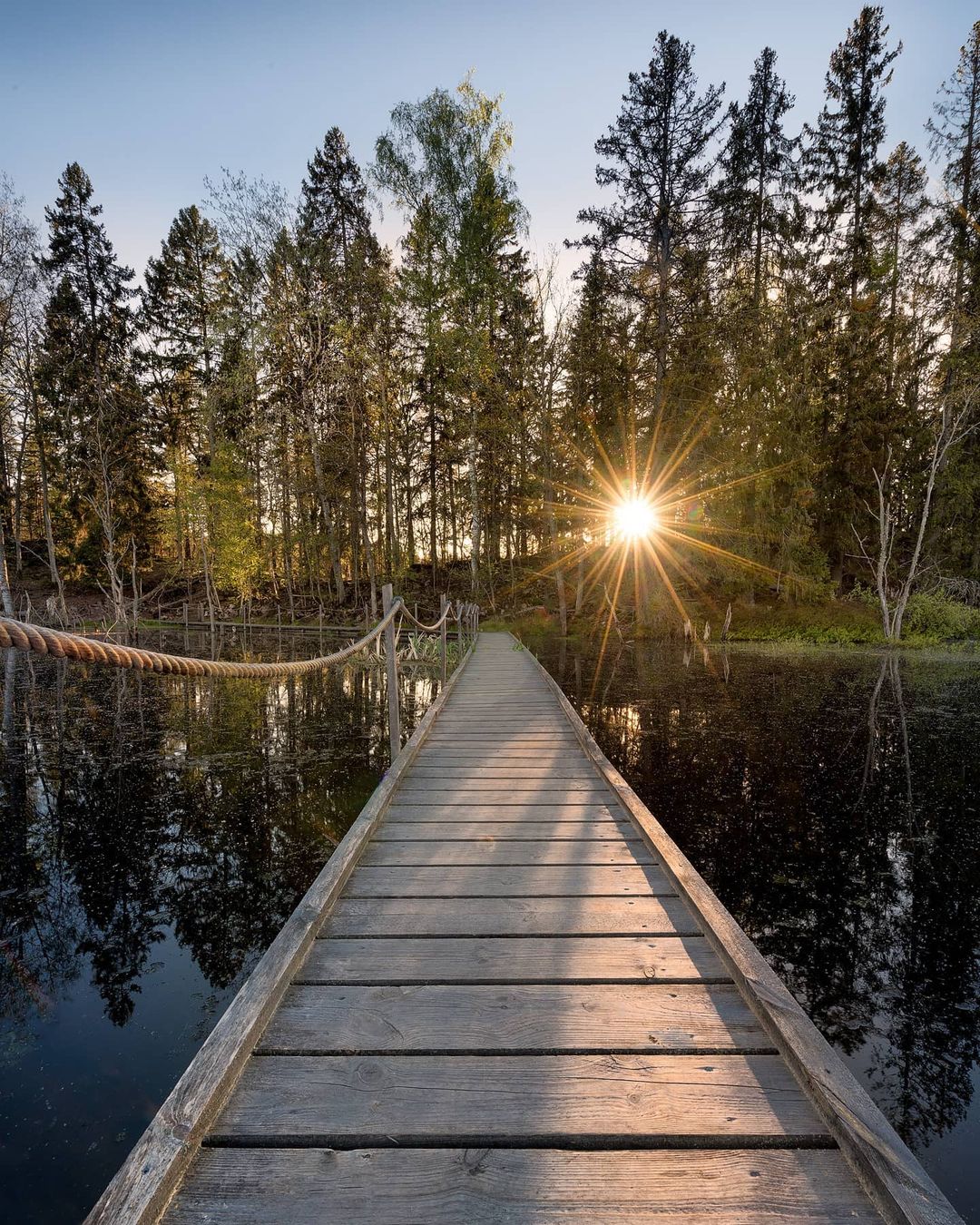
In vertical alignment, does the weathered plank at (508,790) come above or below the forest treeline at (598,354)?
below

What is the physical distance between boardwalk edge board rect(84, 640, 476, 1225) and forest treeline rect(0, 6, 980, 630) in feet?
59.3

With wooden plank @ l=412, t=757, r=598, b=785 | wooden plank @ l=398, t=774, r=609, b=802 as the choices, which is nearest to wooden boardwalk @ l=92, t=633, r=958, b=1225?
wooden plank @ l=398, t=774, r=609, b=802

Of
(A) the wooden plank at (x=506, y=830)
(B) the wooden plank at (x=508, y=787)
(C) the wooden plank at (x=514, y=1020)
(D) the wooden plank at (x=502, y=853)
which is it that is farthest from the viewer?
(B) the wooden plank at (x=508, y=787)

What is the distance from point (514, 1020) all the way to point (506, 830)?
5.73 ft

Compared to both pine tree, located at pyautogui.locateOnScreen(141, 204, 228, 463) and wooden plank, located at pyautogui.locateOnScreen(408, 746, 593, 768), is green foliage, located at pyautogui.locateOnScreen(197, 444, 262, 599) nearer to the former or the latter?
pine tree, located at pyautogui.locateOnScreen(141, 204, 228, 463)

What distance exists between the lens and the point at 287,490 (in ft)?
81.6

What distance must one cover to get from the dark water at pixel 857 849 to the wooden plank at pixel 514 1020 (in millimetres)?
1156

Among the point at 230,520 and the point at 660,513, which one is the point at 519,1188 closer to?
the point at 660,513

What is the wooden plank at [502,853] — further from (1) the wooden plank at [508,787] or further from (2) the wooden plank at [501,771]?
(2) the wooden plank at [501,771]

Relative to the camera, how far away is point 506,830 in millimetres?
3623

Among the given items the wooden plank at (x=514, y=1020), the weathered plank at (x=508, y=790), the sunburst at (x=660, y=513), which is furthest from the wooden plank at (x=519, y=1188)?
the sunburst at (x=660, y=513)

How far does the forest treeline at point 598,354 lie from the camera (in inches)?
696

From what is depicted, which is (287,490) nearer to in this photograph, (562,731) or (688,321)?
(688,321)

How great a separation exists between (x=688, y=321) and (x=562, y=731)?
642 inches
